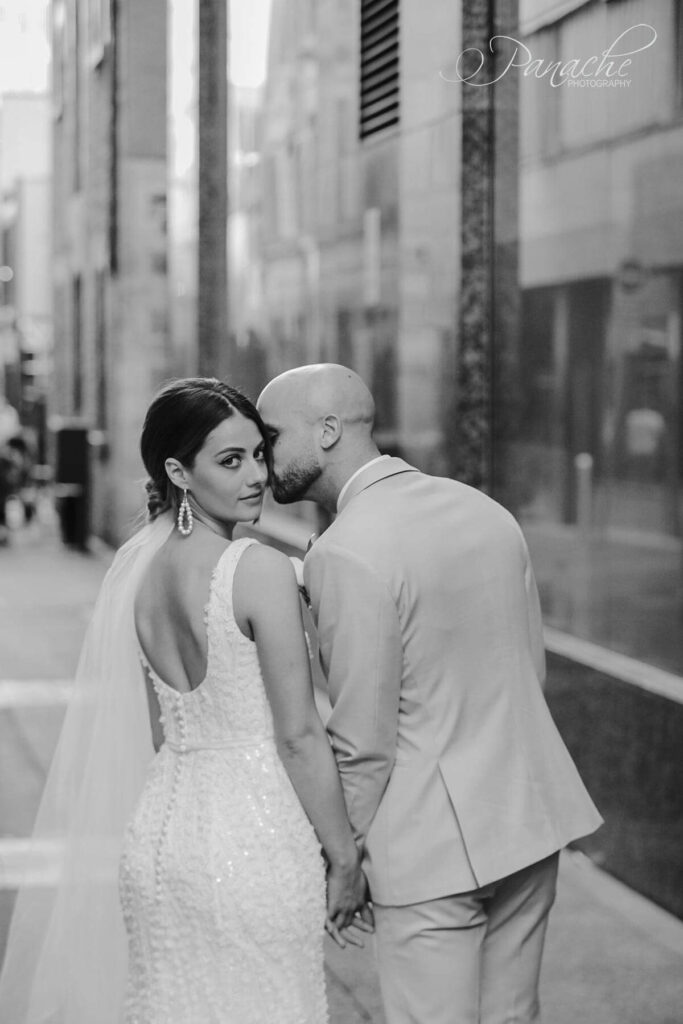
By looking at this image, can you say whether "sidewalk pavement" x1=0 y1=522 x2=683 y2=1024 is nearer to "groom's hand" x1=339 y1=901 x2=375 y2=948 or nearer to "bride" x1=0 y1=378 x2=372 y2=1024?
"groom's hand" x1=339 y1=901 x2=375 y2=948

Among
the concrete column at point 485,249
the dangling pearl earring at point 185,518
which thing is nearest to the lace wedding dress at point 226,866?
the dangling pearl earring at point 185,518

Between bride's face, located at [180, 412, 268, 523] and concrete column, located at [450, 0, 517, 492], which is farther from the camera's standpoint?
concrete column, located at [450, 0, 517, 492]

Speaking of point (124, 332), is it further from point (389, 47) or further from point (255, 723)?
point (255, 723)

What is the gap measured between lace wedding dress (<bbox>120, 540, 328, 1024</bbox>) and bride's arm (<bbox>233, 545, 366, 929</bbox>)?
0.04m

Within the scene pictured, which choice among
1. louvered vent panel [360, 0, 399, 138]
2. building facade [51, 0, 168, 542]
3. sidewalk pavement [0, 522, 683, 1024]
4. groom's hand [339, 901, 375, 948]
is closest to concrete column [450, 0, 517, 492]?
louvered vent panel [360, 0, 399, 138]

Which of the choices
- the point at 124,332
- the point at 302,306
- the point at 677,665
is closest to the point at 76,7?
the point at 124,332

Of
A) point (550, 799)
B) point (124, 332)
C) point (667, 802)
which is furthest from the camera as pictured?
point (124, 332)

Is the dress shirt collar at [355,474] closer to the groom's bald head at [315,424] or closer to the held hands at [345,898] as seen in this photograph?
the groom's bald head at [315,424]

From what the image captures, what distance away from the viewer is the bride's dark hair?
3078mm

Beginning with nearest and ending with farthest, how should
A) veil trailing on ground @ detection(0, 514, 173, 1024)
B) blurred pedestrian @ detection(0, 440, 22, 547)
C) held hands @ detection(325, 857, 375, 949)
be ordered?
held hands @ detection(325, 857, 375, 949)
veil trailing on ground @ detection(0, 514, 173, 1024)
blurred pedestrian @ detection(0, 440, 22, 547)

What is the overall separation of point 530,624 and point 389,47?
5.94 m

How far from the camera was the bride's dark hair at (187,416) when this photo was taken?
308 centimetres

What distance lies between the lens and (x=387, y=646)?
9.76 feet

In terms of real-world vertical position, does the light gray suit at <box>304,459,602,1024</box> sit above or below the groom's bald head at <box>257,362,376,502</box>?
below
